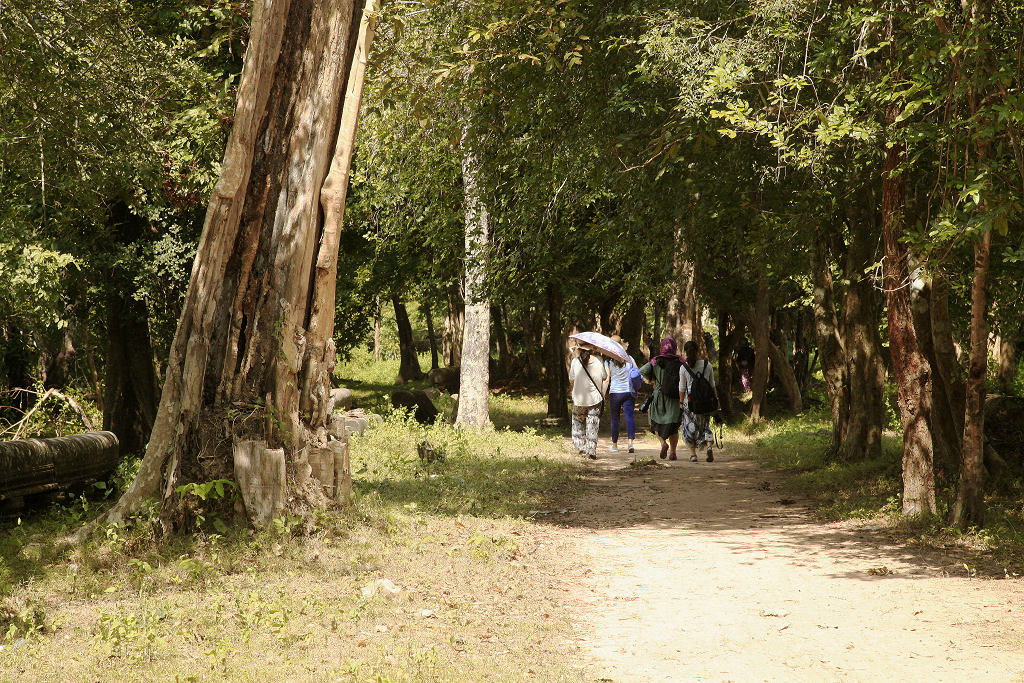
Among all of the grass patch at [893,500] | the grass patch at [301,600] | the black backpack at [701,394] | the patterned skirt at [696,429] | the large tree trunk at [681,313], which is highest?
the large tree trunk at [681,313]

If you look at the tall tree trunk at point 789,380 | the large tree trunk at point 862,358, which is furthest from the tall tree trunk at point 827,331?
the tall tree trunk at point 789,380

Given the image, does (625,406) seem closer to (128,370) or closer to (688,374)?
(688,374)

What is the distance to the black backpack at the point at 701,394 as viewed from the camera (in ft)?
46.4

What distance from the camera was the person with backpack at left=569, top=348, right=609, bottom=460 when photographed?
14414 mm

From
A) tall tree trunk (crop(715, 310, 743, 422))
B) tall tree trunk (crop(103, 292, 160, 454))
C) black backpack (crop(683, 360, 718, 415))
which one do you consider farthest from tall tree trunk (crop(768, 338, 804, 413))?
tall tree trunk (crop(103, 292, 160, 454))

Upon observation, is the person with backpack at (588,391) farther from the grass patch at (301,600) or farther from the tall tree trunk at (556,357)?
the tall tree trunk at (556,357)

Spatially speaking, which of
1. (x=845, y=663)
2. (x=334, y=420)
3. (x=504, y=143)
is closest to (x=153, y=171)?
(x=504, y=143)

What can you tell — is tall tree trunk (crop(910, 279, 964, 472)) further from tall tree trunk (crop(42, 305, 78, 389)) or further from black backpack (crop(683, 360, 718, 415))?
tall tree trunk (crop(42, 305, 78, 389))

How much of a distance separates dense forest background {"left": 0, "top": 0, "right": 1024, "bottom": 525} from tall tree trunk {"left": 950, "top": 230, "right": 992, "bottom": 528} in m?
0.02

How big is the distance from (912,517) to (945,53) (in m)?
4.33

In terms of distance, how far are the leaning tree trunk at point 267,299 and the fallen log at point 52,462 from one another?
1.99 m

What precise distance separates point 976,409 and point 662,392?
21.1 feet

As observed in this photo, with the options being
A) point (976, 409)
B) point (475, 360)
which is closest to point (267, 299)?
point (976, 409)

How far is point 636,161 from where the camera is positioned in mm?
10711
